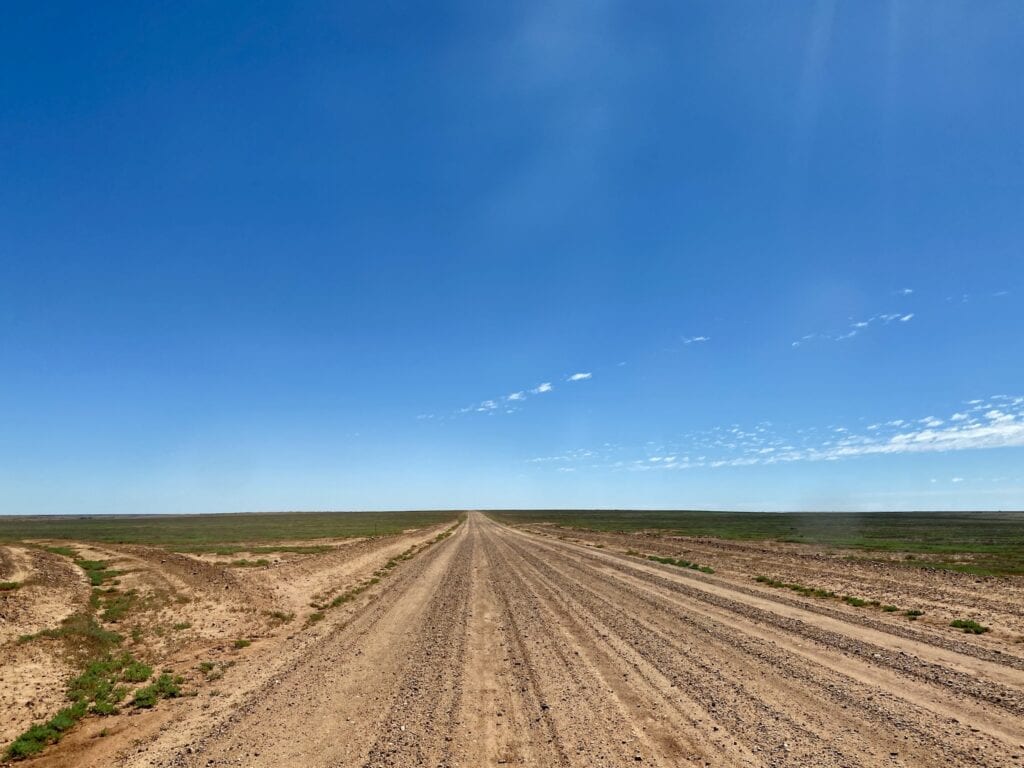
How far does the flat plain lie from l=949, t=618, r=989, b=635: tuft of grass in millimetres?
64

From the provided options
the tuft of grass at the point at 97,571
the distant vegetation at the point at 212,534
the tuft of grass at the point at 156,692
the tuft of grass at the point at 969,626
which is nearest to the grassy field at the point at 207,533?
the distant vegetation at the point at 212,534

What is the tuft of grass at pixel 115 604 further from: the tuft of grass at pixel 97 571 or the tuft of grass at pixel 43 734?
the tuft of grass at pixel 43 734

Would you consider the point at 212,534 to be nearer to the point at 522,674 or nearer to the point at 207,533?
the point at 207,533

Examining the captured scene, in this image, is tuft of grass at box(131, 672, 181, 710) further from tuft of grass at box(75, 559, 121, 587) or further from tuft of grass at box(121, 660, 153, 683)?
tuft of grass at box(75, 559, 121, 587)

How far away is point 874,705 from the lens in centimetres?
844

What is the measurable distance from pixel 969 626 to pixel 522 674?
13.1 m

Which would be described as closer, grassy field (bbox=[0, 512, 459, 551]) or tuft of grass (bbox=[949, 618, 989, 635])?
tuft of grass (bbox=[949, 618, 989, 635])

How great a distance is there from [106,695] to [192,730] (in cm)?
347

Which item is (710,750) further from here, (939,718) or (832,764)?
(939,718)

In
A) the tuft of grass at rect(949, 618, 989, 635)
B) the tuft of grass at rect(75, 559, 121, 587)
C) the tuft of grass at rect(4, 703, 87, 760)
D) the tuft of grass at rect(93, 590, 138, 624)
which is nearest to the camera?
the tuft of grass at rect(4, 703, 87, 760)

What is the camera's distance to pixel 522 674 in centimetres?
1044

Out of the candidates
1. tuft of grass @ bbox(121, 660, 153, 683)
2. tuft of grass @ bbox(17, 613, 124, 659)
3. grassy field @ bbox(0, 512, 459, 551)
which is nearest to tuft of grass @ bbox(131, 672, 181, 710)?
tuft of grass @ bbox(121, 660, 153, 683)

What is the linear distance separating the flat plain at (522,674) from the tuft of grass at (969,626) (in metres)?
0.06

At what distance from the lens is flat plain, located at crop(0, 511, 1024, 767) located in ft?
23.9
